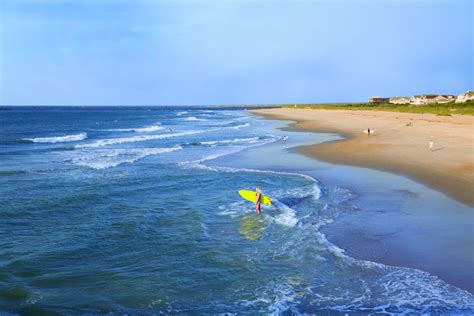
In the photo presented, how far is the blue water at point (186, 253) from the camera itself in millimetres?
8758

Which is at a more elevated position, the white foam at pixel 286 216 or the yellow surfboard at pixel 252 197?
the yellow surfboard at pixel 252 197

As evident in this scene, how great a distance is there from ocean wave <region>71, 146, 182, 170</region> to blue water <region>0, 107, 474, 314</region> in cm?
489

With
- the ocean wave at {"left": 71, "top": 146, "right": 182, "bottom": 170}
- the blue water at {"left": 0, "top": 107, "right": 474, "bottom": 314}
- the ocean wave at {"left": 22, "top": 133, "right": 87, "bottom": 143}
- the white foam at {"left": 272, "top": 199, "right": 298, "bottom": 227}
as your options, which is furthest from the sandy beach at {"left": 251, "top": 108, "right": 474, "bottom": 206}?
the ocean wave at {"left": 22, "top": 133, "right": 87, "bottom": 143}

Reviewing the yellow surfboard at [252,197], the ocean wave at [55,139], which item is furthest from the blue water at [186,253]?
the ocean wave at [55,139]

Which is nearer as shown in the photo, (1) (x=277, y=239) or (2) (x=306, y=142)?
(1) (x=277, y=239)

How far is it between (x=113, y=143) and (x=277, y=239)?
105ft

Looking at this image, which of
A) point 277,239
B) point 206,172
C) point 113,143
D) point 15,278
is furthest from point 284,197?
point 113,143

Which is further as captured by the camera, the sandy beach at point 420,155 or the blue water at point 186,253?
the sandy beach at point 420,155

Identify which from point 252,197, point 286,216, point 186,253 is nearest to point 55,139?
point 252,197

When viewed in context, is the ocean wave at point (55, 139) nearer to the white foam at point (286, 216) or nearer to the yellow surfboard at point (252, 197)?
the yellow surfboard at point (252, 197)

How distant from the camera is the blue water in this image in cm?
876

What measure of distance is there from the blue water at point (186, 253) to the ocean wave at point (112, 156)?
16.0ft

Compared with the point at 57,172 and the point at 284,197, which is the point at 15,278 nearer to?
the point at 284,197

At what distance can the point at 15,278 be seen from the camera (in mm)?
9852
